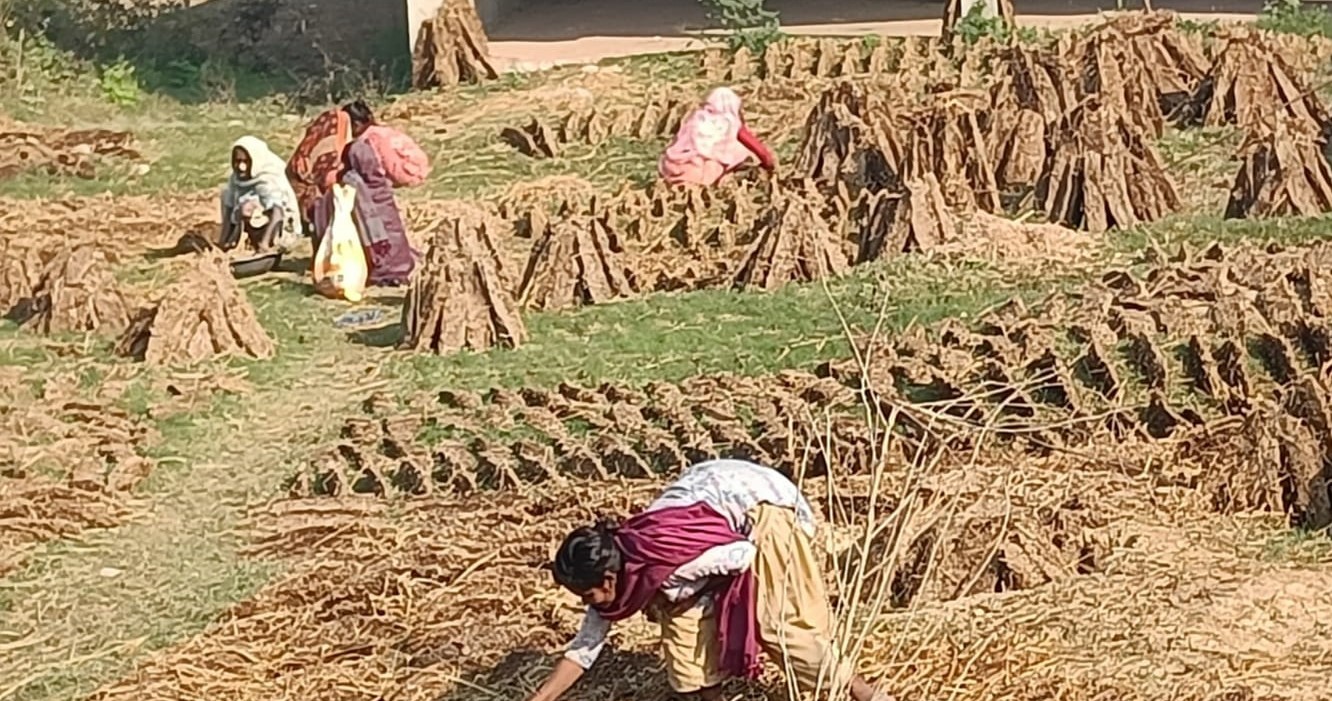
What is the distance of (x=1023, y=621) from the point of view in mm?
6156

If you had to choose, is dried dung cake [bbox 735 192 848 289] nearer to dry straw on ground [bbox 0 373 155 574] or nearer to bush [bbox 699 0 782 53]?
dry straw on ground [bbox 0 373 155 574]

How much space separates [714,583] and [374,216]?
17.6 ft

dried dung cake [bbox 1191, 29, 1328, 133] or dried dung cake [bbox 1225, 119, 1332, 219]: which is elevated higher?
dried dung cake [bbox 1191, 29, 1328, 133]

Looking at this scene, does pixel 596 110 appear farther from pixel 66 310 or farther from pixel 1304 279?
pixel 1304 279

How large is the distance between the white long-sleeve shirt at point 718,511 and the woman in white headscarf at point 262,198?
18.9 ft

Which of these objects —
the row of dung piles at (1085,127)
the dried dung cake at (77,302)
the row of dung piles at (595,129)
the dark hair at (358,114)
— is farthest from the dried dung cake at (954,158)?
the dried dung cake at (77,302)

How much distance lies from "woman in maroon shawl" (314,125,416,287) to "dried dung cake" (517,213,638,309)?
0.78m

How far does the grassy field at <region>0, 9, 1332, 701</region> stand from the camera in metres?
6.87

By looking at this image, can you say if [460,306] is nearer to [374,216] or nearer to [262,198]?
[374,216]

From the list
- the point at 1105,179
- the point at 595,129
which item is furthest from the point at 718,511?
the point at 595,129

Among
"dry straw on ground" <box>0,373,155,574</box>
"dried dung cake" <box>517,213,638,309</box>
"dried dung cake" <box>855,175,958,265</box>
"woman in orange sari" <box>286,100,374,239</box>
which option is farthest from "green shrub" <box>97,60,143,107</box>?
"dried dung cake" <box>855,175,958,265</box>

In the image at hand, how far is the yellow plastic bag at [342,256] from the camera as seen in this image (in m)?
10.3

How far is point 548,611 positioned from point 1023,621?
1333 millimetres

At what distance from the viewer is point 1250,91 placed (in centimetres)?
1147
